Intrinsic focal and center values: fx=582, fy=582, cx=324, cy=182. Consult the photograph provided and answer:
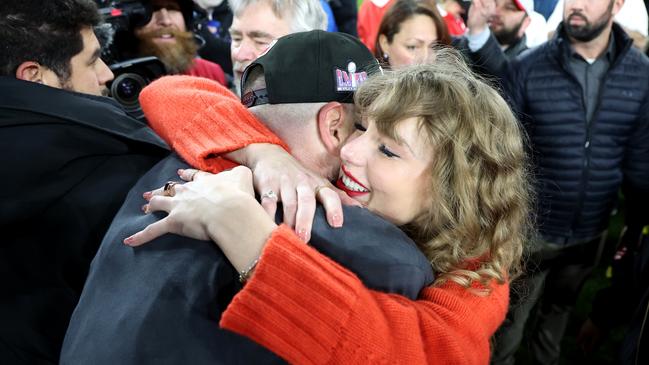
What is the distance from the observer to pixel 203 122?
4.93 feet

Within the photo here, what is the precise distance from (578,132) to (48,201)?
7.82 feet

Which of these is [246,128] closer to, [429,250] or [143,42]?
[429,250]

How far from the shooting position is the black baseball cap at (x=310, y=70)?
149cm

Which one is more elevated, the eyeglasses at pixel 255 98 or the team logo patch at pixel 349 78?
the team logo patch at pixel 349 78

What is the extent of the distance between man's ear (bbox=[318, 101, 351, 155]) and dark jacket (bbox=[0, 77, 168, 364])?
490mm

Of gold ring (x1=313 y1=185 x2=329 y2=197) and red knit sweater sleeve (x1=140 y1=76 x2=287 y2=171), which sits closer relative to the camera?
gold ring (x1=313 y1=185 x2=329 y2=197)

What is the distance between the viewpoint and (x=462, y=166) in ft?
4.40

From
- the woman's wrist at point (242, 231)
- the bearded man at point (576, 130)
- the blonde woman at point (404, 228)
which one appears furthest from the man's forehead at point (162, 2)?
the woman's wrist at point (242, 231)

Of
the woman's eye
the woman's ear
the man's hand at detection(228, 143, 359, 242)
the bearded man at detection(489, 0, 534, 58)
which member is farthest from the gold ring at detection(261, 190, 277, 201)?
the bearded man at detection(489, 0, 534, 58)

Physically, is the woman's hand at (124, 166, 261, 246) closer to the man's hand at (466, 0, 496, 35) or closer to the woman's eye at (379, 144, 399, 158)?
the woman's eye at (379, 144, 399, 158)

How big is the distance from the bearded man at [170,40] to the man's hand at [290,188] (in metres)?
1.70

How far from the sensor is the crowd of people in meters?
1.02

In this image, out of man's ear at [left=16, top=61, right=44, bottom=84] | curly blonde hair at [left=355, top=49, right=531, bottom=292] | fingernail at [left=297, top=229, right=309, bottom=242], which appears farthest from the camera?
man's ear at [left=16, top=61, right=44, bottom=84]

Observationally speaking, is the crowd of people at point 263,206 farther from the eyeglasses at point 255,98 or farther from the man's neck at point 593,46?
the man's neck at point 593,46
